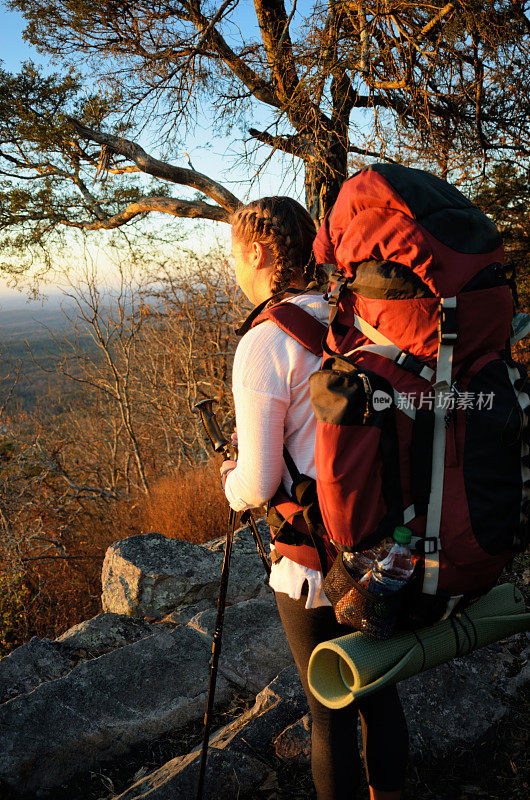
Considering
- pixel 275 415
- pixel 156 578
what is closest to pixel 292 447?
pixel 275 415

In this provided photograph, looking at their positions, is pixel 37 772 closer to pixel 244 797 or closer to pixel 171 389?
pixel 244 797

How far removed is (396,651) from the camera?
104cm

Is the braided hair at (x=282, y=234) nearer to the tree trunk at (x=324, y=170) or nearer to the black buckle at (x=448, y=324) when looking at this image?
the black buckle at (x=448, y=324)

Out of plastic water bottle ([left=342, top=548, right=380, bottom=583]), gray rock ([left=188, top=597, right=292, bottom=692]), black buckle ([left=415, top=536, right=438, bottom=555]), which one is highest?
black buckle ([left=415, top=536, right=438, bottom=555])

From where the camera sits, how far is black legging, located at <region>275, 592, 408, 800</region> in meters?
1.24

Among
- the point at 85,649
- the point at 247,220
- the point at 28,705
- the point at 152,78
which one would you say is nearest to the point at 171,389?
the point at 152,78

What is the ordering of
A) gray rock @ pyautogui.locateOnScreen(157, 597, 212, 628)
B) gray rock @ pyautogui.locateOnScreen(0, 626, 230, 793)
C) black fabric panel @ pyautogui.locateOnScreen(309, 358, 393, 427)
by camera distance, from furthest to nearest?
gray rock @ pyautogui.locateOnScreen(157, 597, 212, 628)
gray rock @ pyautogui.locateOnScreen(0, 626, 230, 793)
black fabric panel @ pyautogui.locateOnScreen(309, 358, 393, 427)

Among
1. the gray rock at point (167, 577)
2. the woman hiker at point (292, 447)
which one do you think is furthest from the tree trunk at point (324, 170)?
the woman hiker at point (292, 447)

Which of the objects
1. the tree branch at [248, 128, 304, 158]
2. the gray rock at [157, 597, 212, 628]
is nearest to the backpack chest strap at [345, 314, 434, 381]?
the gray rock at [157, 597, 212, 628]

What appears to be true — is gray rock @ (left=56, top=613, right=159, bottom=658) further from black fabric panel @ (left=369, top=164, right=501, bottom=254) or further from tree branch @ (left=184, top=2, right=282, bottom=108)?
tree branch @ (left=184, top=2, right=282, bottom=108)

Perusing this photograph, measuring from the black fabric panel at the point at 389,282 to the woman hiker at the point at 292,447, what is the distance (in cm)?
16

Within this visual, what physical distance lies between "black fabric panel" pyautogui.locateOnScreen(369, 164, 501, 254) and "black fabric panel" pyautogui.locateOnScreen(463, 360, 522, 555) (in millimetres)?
257

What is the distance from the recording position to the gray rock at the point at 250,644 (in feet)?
8.69

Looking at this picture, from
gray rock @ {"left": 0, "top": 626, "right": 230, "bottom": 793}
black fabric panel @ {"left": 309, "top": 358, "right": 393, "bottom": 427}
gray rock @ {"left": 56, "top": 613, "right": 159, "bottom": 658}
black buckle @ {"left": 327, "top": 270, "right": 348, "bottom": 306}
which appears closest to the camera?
black fabric panel @ {"left": 309, "top": 358, "right": 393, "bottom": 427}
